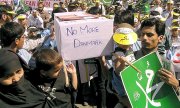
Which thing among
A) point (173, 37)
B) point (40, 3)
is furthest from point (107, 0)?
point (173, 37)

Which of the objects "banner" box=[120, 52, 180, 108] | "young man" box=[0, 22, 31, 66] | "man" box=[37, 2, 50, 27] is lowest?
"man" box=[37, 2, 50, 27]

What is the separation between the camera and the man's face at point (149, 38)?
3.44m

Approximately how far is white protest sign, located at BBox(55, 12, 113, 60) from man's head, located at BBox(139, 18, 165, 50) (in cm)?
34

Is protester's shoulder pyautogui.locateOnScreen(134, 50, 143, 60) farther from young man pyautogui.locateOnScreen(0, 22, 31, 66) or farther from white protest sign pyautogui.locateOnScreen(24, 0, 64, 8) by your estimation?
white protest sign pyautogui.locateOnScreen(24, 0, 64, 8)

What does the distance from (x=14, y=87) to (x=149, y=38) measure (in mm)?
1404

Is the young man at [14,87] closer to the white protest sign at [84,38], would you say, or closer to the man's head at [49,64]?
the man's head at [49,64]

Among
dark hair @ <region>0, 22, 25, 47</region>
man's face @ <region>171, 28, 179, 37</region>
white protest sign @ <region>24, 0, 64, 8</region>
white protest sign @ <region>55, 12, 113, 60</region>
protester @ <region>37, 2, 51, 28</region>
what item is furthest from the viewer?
white protest sign @ <region>24, 0, 64, 8</region>

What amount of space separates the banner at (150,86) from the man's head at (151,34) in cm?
45

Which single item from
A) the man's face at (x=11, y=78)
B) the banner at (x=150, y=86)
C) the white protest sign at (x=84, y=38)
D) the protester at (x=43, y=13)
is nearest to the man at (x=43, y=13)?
the protester at (x=43, y=13)

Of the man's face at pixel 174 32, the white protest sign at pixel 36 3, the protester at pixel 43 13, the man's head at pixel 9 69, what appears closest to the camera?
the man's head at pixel 9 69

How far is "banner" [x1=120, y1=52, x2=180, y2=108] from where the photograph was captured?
117 inches

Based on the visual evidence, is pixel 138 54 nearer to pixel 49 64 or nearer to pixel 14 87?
pixel 49 64

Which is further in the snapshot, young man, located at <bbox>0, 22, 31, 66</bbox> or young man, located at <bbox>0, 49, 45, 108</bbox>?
young man, located at <bbox>0, 22, 31, 66</bbox>

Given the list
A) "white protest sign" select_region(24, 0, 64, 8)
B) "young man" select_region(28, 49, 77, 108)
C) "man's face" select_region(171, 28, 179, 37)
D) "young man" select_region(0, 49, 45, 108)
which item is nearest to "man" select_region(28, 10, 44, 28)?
"white protest sign" select_region(24, 0, 64, 8)
